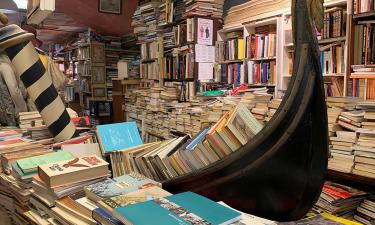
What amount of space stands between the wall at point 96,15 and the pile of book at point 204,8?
2.38 meters

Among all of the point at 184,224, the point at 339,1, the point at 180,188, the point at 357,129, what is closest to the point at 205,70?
the point at 339,1

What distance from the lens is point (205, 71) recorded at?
4.75 meters

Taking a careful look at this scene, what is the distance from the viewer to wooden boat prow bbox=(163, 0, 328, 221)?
1192 millimetres

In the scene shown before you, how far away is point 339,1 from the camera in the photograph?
3088 mm

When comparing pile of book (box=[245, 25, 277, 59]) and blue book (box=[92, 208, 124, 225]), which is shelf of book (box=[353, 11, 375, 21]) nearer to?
pile of book (box=[245, 25, 277, 59])

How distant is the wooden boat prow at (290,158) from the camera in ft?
3.91

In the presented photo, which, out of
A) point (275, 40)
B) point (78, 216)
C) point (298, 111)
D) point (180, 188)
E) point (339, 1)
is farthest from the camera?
point (275, 40)

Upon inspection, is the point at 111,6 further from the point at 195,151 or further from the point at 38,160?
the point at 195,151

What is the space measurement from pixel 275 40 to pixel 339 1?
32.3 inches

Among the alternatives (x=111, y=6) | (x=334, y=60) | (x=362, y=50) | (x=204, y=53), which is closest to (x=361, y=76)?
(x=362, y=50)

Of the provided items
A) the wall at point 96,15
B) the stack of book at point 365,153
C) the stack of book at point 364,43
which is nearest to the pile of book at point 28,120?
the stack of book at point 365,153

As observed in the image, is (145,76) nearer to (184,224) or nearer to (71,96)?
(71,96)

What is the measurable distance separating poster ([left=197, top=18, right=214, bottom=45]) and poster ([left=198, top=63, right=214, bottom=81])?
0.31 m

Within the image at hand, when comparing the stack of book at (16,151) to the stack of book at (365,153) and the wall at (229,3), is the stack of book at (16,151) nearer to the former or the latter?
the stack of book at (365,153)
